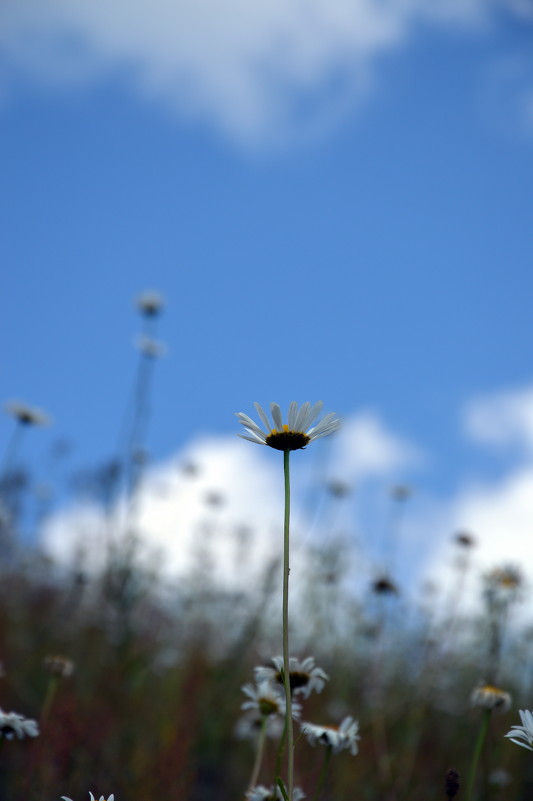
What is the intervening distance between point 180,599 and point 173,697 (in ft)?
8.50

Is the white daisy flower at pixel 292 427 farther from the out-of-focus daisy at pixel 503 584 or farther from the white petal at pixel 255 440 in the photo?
the out-of-focus daisy at pixel 503 584

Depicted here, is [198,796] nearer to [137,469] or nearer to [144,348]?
[137,469]

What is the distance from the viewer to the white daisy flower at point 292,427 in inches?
50.0

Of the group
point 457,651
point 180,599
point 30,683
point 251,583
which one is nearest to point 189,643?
point 180,599

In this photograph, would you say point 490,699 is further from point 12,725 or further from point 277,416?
point 12,725

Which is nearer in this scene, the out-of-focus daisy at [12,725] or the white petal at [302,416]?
the white petal at [302,416]

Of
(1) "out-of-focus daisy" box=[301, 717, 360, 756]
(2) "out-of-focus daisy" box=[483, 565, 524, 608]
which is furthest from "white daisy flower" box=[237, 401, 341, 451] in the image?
(2) "out-of-focus daisy" box=[483, 565, 524, 608]

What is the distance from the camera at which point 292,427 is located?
1280 millimetres

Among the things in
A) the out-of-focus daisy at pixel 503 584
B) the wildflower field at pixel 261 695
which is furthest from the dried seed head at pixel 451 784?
the out-of-focus daisy at pixel 503 584

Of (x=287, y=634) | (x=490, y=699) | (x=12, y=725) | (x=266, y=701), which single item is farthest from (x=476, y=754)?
(x=12, y=725)

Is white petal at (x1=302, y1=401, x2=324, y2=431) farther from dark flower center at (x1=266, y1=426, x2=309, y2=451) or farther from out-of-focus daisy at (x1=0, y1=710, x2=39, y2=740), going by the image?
out-of-focus daisy at (x1=0, y1=710, x2=39, y2=740)

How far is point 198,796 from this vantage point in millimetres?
3791

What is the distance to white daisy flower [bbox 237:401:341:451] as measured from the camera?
4.17 feet

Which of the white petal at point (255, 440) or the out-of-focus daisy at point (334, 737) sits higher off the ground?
the white petal at point (255, 440)
